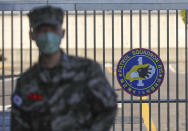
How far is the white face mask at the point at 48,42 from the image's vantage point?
81.5 inches

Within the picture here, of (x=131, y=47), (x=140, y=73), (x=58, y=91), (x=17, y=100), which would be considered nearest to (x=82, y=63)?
(x=58, y=91)

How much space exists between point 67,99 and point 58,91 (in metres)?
0.05

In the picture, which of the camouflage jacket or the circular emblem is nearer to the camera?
the camouflage jacket

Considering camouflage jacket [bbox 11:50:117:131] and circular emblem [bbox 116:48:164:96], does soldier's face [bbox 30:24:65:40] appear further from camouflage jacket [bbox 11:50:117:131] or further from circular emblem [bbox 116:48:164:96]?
circular emblem [bbox 116:48:164:96]

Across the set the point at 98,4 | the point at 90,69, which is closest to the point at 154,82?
the point at 98,4

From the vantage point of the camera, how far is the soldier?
210 cm

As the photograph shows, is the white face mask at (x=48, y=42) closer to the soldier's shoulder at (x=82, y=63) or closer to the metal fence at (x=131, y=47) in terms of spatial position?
the soldier's shoulder at (x=82, y=63)

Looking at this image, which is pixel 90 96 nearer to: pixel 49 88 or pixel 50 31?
pixel 49 88

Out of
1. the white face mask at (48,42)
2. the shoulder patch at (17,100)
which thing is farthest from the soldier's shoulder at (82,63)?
the shoulder patch at (17,100)

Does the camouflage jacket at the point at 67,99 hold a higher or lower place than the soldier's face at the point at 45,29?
lower

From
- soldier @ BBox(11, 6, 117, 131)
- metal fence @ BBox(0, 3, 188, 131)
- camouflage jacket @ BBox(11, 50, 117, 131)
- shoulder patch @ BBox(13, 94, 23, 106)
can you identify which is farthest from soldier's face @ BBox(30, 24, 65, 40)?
metal fence @ BBox(0, 3, 188, 131)

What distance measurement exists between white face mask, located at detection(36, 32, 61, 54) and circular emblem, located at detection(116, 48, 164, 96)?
3.42 m

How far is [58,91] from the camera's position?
2.11 metres

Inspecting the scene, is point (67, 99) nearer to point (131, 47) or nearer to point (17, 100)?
point (17, 100)
